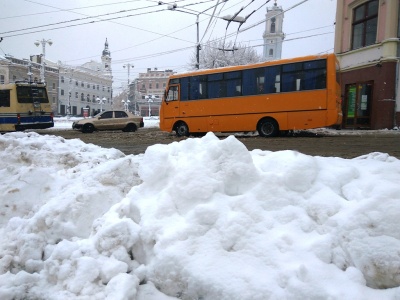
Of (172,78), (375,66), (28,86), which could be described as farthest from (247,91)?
(28,86)

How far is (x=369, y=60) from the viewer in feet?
52.8

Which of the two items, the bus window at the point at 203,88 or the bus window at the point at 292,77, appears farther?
the bus window at the point at 203,88

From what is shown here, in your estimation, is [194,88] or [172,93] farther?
[172,93]

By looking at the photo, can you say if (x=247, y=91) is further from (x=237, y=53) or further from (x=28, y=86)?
(x=237, y=53)

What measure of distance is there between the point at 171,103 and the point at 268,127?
479 cm

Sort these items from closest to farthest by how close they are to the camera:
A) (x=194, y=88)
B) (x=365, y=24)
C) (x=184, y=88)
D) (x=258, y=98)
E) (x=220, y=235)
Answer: (x=220, y=235) → (x=258, y=98) → (x=194, y=88) → (x=184, y=88) → (x=365, y=24)

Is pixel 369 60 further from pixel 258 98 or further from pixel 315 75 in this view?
pixel 258 98

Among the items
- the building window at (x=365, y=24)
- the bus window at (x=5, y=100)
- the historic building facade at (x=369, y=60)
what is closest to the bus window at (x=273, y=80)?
the historic building facade at (x=369, y=60)

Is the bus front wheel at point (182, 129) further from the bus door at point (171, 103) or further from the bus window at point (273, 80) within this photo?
the bus window at point (273, 80)

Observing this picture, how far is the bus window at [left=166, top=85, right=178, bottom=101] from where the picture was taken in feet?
47.2

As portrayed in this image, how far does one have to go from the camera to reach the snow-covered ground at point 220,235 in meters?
2.36

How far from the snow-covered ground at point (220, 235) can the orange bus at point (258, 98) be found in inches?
324

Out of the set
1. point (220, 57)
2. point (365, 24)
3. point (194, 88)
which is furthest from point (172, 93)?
point (220, 57)

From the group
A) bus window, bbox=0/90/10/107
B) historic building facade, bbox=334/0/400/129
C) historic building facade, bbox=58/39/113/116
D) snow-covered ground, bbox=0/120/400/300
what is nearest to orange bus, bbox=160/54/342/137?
historic building facade, bbox=334/0/400/129
